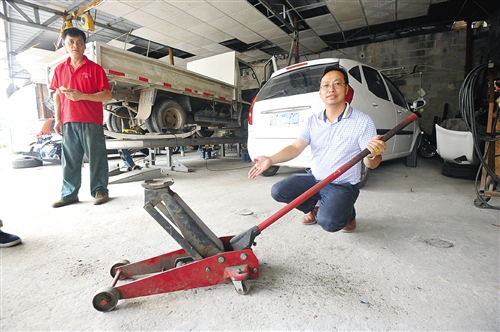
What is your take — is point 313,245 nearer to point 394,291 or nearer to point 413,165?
point 394,291

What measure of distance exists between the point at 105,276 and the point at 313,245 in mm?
1204

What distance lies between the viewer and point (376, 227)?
1877mm

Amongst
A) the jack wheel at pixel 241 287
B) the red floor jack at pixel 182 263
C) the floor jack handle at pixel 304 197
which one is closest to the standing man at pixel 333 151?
the floor jack handle at pixel 304 197

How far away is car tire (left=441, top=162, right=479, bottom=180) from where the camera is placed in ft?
10.9

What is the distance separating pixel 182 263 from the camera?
1214mm

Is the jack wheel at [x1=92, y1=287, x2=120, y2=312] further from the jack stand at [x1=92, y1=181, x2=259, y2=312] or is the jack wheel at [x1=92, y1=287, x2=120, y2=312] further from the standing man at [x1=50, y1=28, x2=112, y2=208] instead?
the standing man at [x1=50, y1=28, x2=112, y2=208]

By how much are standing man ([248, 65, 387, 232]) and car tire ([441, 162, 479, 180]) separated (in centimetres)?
276

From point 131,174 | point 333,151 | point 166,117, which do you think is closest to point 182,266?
point 333,151

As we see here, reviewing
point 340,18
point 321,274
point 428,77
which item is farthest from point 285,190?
point 428,77

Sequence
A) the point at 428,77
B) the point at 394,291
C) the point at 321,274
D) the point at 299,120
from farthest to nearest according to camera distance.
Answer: the point at 428,77
the point at 299,120
the point at 321,274
the point at 394,291

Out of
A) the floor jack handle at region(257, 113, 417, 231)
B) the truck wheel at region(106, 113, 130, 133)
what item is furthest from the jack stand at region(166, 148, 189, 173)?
the floor jack handle at region(257, 113, 417, 231)

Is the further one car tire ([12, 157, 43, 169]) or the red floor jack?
car tire ([12, 157, 43, 169])

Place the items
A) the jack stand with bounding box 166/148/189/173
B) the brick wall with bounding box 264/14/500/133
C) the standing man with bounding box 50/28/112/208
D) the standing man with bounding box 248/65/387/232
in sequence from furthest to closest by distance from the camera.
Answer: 1. the brick wall with bounding box 264/14/500/133
2. the jack stand with bounding box 166/148/189/173
3. the standing man with bounding box 50/28/112/208
4. the standing man with bounding box 248/65/387/232

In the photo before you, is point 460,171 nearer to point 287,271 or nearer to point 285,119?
point 285,119
